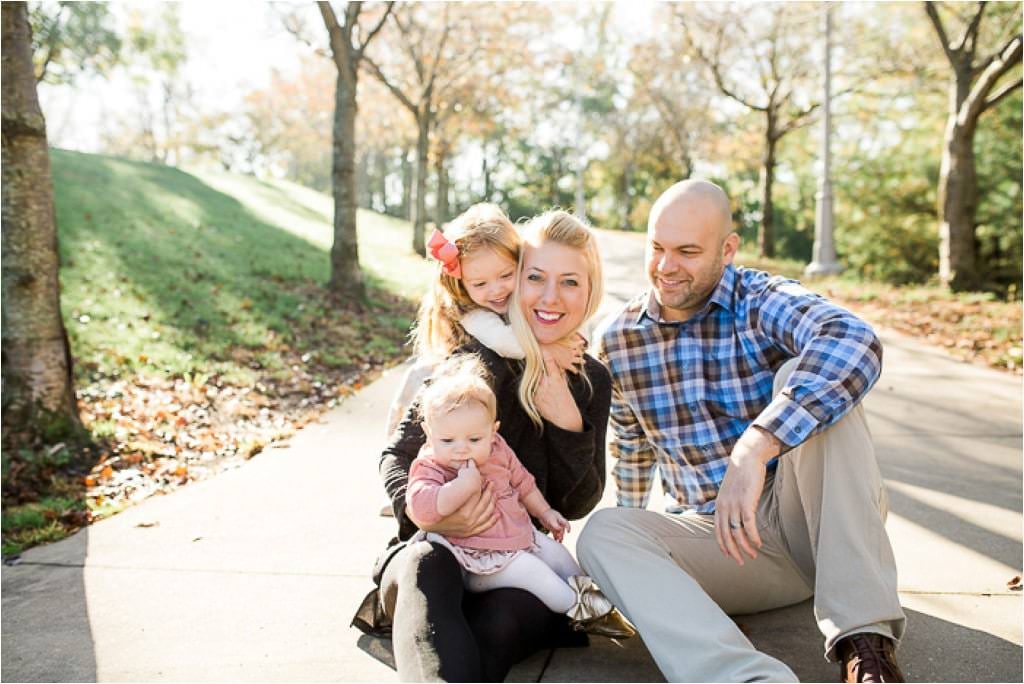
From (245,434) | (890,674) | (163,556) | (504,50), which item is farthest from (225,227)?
(890,674)

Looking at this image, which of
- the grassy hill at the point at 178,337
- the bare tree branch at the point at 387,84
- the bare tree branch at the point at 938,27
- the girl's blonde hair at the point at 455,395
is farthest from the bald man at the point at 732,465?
the bare tree branch at the point at 387,84

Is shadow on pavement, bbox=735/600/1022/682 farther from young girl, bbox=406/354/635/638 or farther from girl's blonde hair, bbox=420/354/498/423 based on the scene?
girl's blonde hair, bbox=420/354/498/423

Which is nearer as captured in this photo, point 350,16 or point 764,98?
point 350,16

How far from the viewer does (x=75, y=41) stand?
20.5m

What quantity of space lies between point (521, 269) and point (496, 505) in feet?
2.78

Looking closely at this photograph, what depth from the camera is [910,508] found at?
14.2 feet

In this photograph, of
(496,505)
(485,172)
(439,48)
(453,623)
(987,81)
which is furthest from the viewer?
(485,172)

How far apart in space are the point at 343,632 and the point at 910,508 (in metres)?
2.89

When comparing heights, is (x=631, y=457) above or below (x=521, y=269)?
below

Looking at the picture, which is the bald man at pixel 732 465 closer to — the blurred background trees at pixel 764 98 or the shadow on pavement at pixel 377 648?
the shadow on pavement at pixel 377 648

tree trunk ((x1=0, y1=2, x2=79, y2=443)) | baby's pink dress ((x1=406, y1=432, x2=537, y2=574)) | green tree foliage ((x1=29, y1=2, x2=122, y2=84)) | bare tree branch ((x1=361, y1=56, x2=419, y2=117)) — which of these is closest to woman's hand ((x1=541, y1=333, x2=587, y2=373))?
baby's pink dress ((x1=406, y1=432, x2=537, y2=574))

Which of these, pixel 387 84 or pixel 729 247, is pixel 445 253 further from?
pixel 387 84

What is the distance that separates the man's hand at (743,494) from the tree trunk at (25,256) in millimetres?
4409

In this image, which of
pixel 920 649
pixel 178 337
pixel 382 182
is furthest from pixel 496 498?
pixel 382 182
